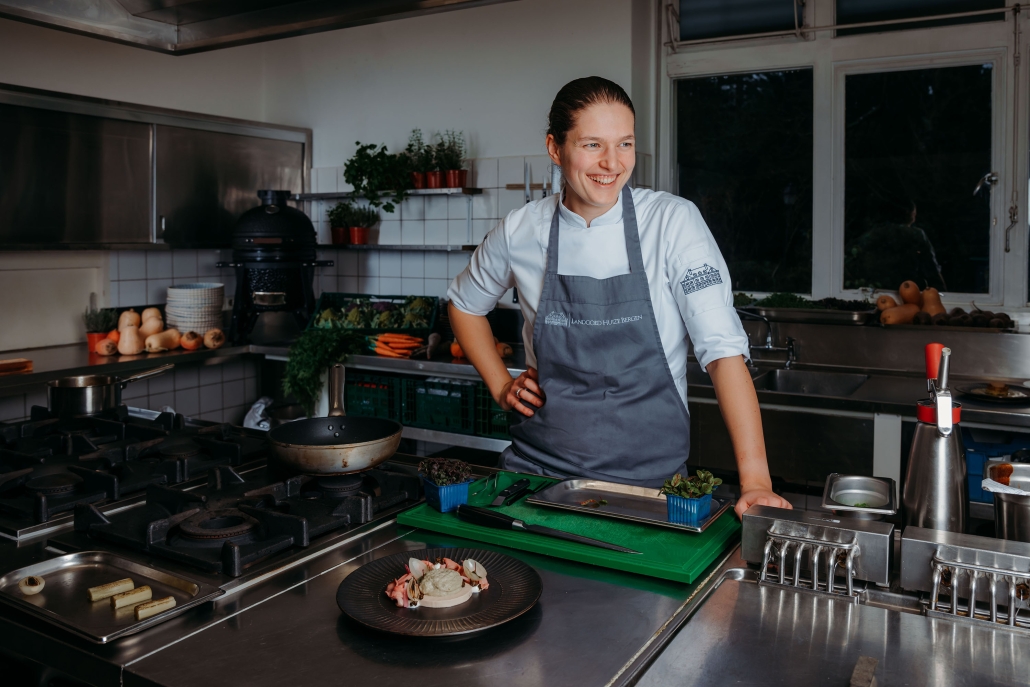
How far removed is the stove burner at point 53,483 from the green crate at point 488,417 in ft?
7.44

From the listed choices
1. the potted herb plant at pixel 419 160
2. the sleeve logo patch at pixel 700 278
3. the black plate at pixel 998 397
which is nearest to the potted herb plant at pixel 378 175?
the potted herb plant at pixel 419 160

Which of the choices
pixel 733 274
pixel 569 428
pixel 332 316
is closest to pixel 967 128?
pixel 733 274

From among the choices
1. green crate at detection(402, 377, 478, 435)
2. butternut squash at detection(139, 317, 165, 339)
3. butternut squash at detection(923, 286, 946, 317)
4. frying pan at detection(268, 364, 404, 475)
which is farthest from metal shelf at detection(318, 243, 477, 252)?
frying pan at detection(268, 364, 404, 475)

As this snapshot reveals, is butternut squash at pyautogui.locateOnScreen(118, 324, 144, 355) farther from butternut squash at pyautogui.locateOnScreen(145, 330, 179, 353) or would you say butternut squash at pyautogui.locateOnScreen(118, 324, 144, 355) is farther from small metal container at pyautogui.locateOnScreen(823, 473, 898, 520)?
small metal container at pyautogui.locateOnScreen(823, 473, 898, 520)

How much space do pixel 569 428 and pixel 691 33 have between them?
121 inches

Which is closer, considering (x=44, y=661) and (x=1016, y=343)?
(x=44, y=661)

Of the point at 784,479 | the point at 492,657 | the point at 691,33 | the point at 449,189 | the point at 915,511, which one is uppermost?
the point at 691,33

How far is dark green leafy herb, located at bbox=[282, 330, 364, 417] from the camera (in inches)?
172

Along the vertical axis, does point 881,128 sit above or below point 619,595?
above

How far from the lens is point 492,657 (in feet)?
3.71

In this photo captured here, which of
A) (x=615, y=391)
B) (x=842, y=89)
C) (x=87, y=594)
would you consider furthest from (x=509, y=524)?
(x=842, y=89)

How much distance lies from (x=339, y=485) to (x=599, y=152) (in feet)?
2.94

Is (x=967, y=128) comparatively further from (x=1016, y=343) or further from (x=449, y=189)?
(x=449, y=189)

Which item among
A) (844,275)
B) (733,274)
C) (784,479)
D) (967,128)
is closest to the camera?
(784,479)
